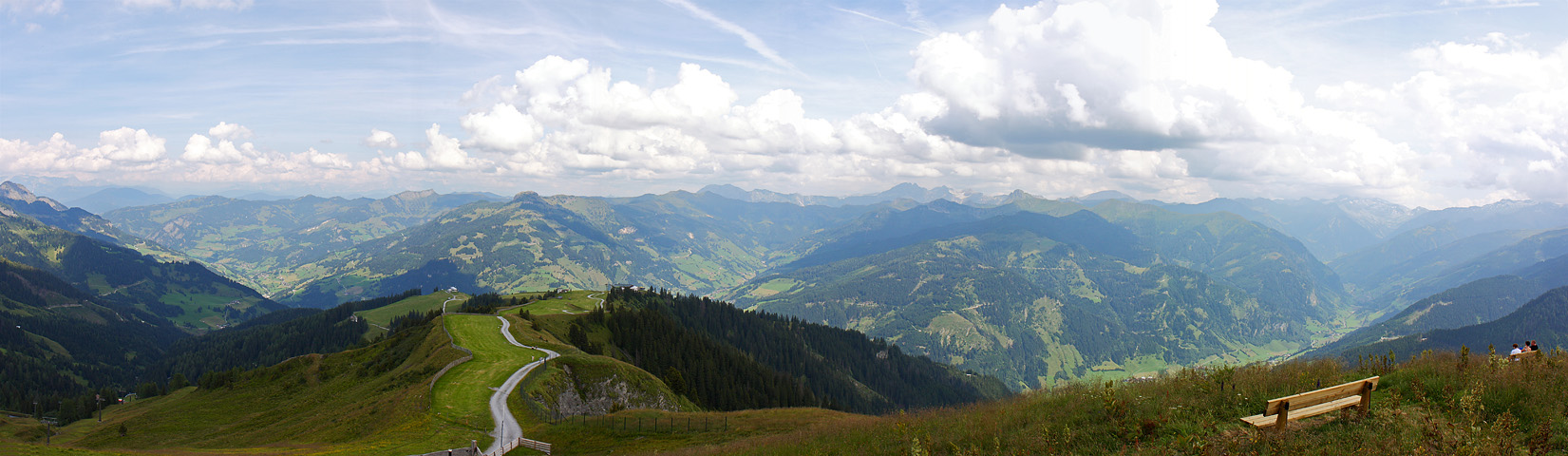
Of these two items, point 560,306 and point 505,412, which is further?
point 560,306

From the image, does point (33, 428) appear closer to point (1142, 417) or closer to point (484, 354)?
point (484, 354)

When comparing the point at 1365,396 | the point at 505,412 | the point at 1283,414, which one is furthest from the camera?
the point at 505,412

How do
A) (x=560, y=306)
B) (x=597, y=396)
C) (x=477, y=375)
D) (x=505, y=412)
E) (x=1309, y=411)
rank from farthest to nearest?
1. (x=560, y=306)
2. (x=597, y=396)
3. (x=477, y=375)
4. (x=505, y=412)
5. (x=1309, y=411)

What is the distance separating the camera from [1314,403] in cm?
1509

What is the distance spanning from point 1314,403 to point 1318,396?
585 mm

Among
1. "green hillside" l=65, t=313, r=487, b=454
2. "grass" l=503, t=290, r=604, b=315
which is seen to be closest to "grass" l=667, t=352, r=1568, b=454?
"green hillside" l=65, t=313, r=487, b=454

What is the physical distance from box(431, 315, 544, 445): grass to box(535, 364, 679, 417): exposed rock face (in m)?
6.53

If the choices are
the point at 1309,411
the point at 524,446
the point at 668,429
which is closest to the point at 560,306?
the point at 524,446

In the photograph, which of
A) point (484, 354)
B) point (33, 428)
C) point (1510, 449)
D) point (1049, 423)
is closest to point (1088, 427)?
point (1049, 423)

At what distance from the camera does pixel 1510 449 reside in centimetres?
1230

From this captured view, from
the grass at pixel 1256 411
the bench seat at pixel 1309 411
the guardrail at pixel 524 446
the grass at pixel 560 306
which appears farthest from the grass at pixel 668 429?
the grass at pixel 560 306

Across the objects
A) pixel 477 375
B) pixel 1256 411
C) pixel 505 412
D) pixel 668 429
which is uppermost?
pixel 1256 411

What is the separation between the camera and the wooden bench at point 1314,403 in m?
14.2

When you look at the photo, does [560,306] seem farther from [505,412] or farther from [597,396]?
[505,412]
